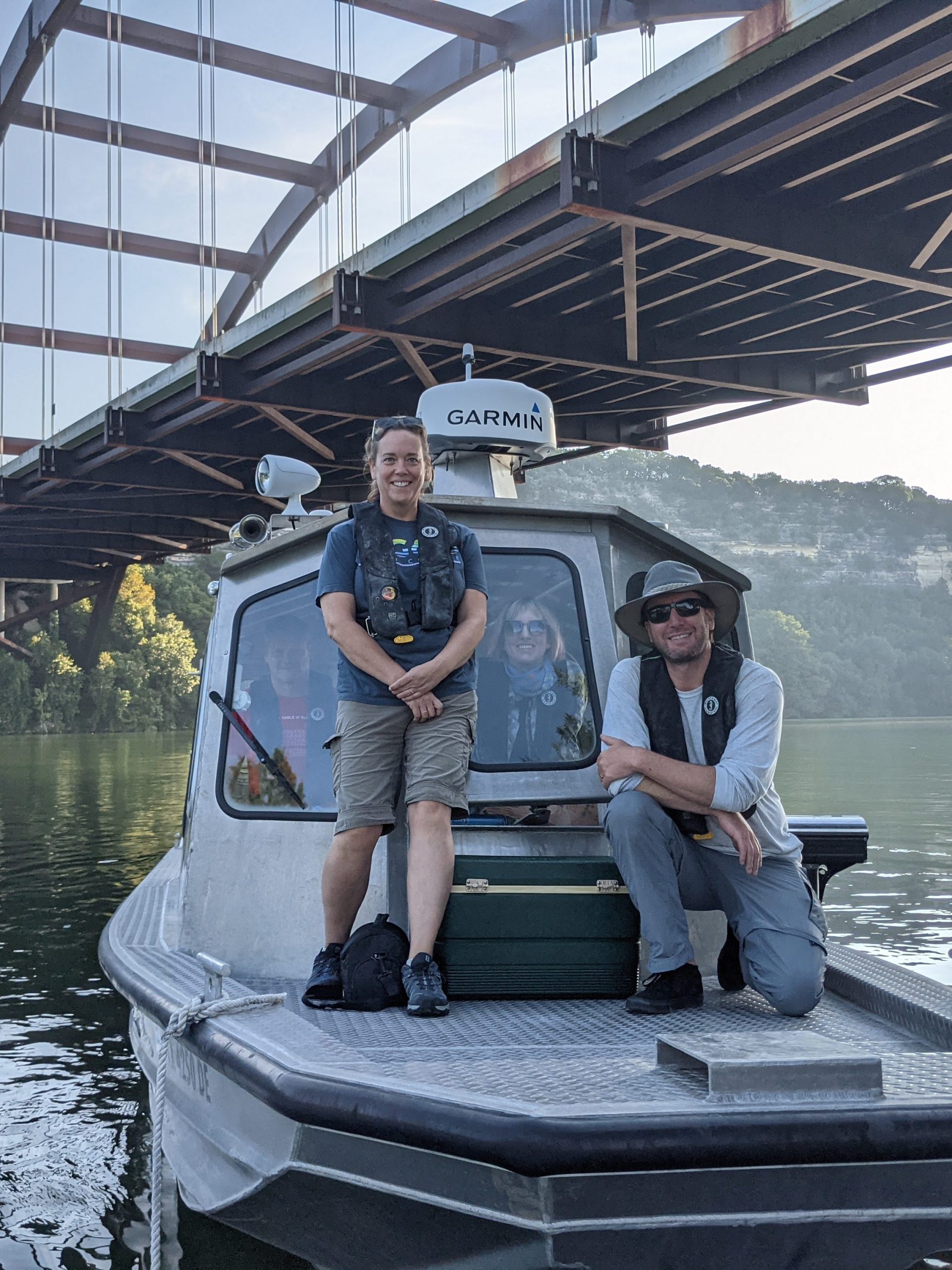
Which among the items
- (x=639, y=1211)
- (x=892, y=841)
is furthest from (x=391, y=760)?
(x=892, y=841)

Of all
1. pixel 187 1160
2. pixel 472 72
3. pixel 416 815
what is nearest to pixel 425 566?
pixel 416 815

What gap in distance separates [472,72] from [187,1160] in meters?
23.3

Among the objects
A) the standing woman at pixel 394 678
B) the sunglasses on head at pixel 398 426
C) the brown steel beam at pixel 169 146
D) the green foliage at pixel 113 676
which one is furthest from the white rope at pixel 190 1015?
the green foliage at pixel 113 676

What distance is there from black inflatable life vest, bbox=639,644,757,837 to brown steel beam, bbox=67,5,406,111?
78.7 ft

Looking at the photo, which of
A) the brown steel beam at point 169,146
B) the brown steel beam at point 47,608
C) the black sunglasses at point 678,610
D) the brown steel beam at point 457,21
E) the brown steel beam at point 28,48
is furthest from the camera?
the brown steel beam at point 47,608

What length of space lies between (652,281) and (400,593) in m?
12.1

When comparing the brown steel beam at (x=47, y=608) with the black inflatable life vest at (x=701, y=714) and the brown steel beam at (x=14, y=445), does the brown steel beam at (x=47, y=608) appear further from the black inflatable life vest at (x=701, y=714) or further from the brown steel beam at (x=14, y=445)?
the black inflatable life vest at (x=701, y=714)

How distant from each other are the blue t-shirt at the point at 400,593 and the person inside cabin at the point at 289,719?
1.77 feet

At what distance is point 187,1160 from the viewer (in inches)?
139

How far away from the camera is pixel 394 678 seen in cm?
353

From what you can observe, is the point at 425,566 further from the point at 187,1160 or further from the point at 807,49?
the point at 807,49

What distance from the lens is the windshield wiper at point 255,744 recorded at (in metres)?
4.14

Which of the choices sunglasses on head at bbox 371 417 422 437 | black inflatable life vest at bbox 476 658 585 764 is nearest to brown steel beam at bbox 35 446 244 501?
black inflatable life vest at bbox 476 658 585 764

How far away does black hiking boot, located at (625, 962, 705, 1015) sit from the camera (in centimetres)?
340
